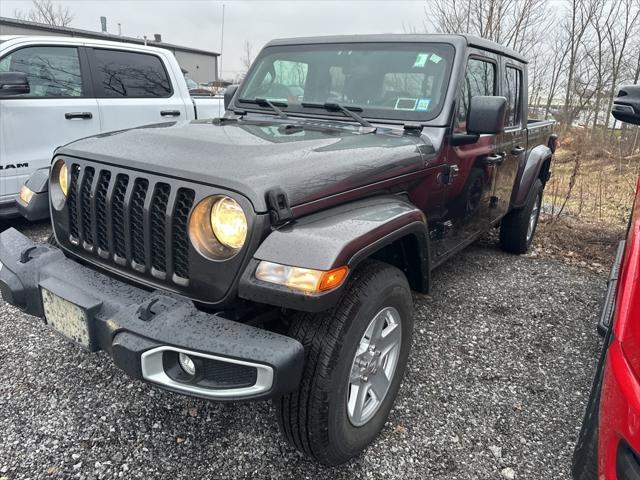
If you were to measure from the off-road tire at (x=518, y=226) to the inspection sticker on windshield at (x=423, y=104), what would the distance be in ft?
7.09

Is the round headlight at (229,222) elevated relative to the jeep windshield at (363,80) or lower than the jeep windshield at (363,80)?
lower

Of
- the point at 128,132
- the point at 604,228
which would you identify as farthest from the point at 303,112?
the point at 604,228

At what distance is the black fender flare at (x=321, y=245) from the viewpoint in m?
1.62

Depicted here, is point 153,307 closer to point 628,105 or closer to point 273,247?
point 273,247

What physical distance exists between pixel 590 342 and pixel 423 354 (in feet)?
4.00

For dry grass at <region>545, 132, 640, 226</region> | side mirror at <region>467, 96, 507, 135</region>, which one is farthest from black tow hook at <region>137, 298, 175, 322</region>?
dry grass at <region>545, 132, 640, 226</region>

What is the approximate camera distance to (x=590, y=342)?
3.29 metres

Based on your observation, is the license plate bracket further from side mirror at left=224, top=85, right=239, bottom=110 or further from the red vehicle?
side mirror at left=224, top=85, right=239, bottom=110

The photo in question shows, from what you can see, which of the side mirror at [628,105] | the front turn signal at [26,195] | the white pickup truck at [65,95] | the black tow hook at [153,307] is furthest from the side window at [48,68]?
the side mirror at [628,105]

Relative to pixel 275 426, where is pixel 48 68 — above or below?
above

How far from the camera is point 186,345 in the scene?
1615mm

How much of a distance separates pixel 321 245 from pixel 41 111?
13.9 feet

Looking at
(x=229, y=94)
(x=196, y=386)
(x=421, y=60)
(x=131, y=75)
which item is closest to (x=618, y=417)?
(x=196, y=386)

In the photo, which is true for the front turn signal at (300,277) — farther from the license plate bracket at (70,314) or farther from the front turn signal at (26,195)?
the front turn signal at (26,195)
